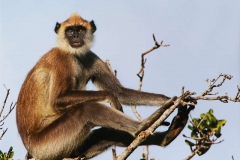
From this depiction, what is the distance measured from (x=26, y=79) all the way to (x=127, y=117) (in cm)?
208

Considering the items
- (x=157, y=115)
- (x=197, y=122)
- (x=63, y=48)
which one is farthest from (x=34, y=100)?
(x=197, y=122)

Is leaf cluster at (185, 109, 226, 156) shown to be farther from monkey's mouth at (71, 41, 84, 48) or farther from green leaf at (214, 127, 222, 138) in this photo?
monkey's mouth at (71, 41, 84, 48)

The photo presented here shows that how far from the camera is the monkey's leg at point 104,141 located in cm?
723

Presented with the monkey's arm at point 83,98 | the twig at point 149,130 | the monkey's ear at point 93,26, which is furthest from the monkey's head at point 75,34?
the twig at point 149,130

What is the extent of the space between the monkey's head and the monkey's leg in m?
1.85

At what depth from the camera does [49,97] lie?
7.73 m

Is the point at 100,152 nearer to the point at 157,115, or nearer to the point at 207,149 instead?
the point at 157,115

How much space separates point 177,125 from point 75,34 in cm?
309

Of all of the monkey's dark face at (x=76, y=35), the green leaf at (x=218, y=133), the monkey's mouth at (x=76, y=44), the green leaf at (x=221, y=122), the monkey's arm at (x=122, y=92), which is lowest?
the green leaf at (x=218, y=133)

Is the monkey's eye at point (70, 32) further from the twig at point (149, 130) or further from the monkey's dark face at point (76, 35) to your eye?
the twig at point (149, 130)

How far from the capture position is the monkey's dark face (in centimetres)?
866

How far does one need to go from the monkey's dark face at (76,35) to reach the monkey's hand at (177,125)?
2580 millimetres

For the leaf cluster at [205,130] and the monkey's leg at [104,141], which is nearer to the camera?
the leaf cluster at [205,130]

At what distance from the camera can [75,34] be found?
8992 millimetres
